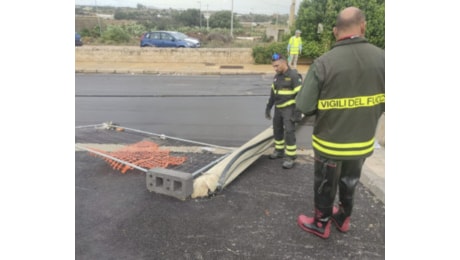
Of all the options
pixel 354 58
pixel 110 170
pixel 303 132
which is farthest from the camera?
pixel 303 132

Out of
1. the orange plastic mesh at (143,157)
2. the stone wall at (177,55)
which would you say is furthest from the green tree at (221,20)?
the orange plastic mesh at (143,157)

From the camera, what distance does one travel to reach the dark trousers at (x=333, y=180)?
312 cm

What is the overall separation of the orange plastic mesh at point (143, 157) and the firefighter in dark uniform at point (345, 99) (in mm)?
2582

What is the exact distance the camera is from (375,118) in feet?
9.69

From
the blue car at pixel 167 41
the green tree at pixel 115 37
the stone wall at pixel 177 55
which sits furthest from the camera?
the green tree at pixel 115 37

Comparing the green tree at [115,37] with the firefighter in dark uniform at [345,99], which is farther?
the green tree at [115,37]

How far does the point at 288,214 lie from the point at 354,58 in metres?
1.87

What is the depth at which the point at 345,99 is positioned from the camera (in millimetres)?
2854

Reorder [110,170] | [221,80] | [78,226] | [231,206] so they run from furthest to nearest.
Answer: [221,80], [110,170], [231,206], [78,226]

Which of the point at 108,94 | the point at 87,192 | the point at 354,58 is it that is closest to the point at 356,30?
the point at 354,58

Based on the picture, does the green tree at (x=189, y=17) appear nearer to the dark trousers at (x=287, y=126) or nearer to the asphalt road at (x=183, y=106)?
the asphalt road at (x=183, y=106)

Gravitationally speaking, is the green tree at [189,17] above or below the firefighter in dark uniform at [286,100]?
above

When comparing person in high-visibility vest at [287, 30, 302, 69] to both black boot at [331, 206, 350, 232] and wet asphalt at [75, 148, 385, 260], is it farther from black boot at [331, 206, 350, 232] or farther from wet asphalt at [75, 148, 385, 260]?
black boot at [331, 206, 350, 232]

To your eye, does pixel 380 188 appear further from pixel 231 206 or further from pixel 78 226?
pixel 78 226
